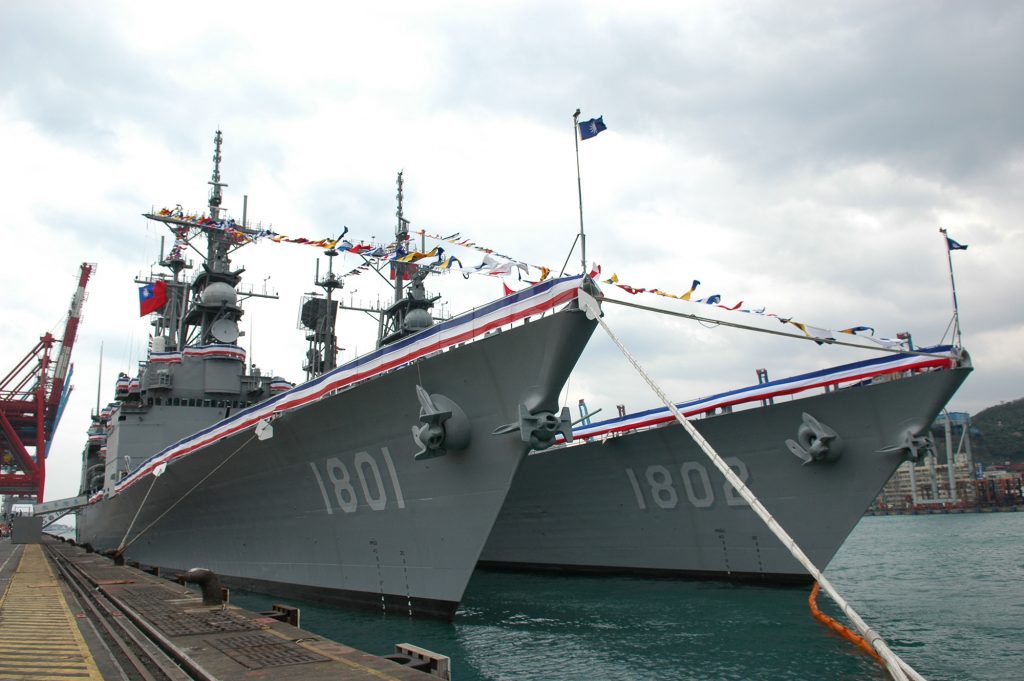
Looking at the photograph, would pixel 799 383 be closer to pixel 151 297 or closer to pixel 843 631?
pixel 843 631

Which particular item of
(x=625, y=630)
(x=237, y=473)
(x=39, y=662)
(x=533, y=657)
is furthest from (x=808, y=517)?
(x=39, y=662)

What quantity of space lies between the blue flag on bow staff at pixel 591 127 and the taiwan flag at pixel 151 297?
60.0 ft

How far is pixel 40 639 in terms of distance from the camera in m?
6.21

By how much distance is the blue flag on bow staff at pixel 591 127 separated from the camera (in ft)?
29.9

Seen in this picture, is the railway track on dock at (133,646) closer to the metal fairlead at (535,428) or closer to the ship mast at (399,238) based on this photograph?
the metal fairlead at (535,428)

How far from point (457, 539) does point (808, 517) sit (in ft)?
23.2

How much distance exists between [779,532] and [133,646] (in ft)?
18.1

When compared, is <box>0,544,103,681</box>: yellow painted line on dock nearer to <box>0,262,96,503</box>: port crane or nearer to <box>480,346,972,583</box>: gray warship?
<box>480,346,972,583</box>: gray warship

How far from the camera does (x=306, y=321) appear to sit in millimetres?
20703

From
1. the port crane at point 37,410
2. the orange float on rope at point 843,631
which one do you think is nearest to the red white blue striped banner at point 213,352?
the orange float on rope at point 843,631

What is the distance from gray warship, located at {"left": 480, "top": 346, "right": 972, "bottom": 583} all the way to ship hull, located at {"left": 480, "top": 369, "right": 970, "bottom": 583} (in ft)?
0.08

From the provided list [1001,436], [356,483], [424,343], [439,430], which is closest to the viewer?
[439,430]

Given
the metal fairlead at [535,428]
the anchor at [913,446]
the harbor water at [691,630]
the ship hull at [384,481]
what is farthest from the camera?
the anchor at [913,446]

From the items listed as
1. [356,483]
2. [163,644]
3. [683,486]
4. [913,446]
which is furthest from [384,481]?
[913,446]
